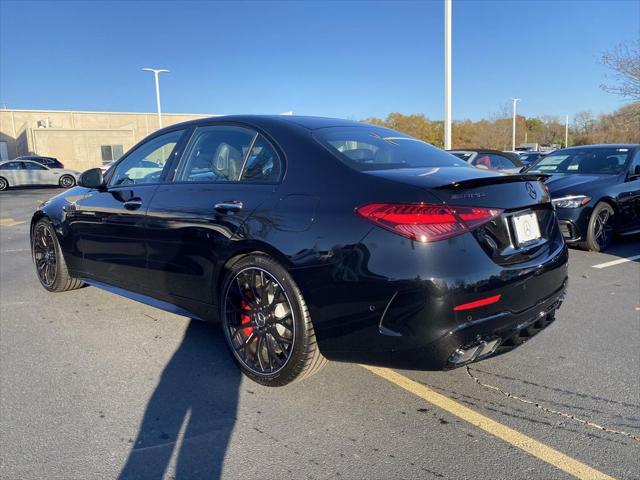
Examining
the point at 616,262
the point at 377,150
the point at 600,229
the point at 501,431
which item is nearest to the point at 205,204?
the point at 377,150

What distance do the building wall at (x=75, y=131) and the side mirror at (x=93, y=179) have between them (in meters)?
38.1

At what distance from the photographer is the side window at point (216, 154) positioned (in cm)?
340

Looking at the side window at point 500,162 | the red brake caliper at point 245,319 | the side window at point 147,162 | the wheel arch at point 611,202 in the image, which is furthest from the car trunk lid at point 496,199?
the side window at point 500,162

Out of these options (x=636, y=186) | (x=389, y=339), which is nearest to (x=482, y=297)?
(x=389, y=339)

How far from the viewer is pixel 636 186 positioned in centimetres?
756

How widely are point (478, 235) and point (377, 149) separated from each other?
101 centimetres

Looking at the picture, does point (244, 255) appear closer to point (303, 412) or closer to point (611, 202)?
point (303, 412)

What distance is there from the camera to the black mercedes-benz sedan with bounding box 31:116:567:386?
2488 millimetres

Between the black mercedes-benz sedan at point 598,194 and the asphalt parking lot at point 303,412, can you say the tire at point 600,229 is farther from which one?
the asphalt parking lot at point 303,412

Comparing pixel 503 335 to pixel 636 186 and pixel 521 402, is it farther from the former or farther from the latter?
pixel 636 186

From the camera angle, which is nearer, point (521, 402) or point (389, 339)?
point (389, 339)

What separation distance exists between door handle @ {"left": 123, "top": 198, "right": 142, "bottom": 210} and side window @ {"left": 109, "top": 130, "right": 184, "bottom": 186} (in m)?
0.18

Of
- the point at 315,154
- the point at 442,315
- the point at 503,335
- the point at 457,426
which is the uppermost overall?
the point at 315,154

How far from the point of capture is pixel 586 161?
26.5 ft
